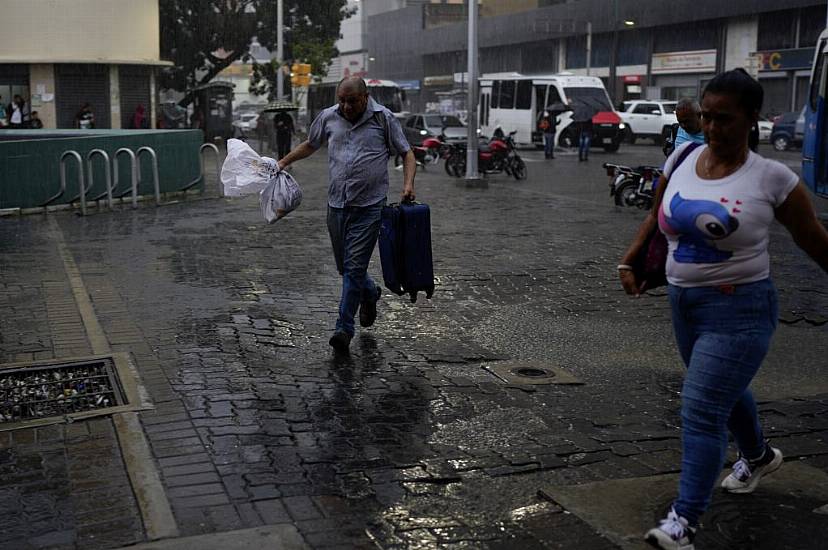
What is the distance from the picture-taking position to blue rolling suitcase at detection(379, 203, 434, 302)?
718 centimetres

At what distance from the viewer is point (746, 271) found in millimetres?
3832

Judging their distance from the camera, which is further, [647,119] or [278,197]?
[647,119]

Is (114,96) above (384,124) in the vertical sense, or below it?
above

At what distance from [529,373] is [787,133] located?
3422cm

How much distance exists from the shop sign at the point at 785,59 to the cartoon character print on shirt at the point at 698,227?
4535 centimetres

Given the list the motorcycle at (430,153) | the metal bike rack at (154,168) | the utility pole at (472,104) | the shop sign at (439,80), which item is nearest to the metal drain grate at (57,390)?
the metal bike rack at (154,168)

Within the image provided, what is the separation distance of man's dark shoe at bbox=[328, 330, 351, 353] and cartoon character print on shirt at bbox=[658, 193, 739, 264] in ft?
11.2

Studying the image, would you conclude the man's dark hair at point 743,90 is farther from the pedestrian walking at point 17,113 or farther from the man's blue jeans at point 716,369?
the pedestrian walking at point 17,113

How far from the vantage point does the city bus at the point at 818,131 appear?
16.8 meters

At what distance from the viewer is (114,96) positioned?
33.6 m

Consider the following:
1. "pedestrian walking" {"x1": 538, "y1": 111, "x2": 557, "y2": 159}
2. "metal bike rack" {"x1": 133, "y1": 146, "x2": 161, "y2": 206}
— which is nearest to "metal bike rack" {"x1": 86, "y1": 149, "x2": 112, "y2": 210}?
"metal bike rack" {"x1": 133, "y1": 146, "x2": 161, "y2": 206}

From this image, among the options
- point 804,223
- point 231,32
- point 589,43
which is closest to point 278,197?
point 804,223

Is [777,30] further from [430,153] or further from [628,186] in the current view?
[628,186]

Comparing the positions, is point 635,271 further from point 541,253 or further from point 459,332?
point 541,253
